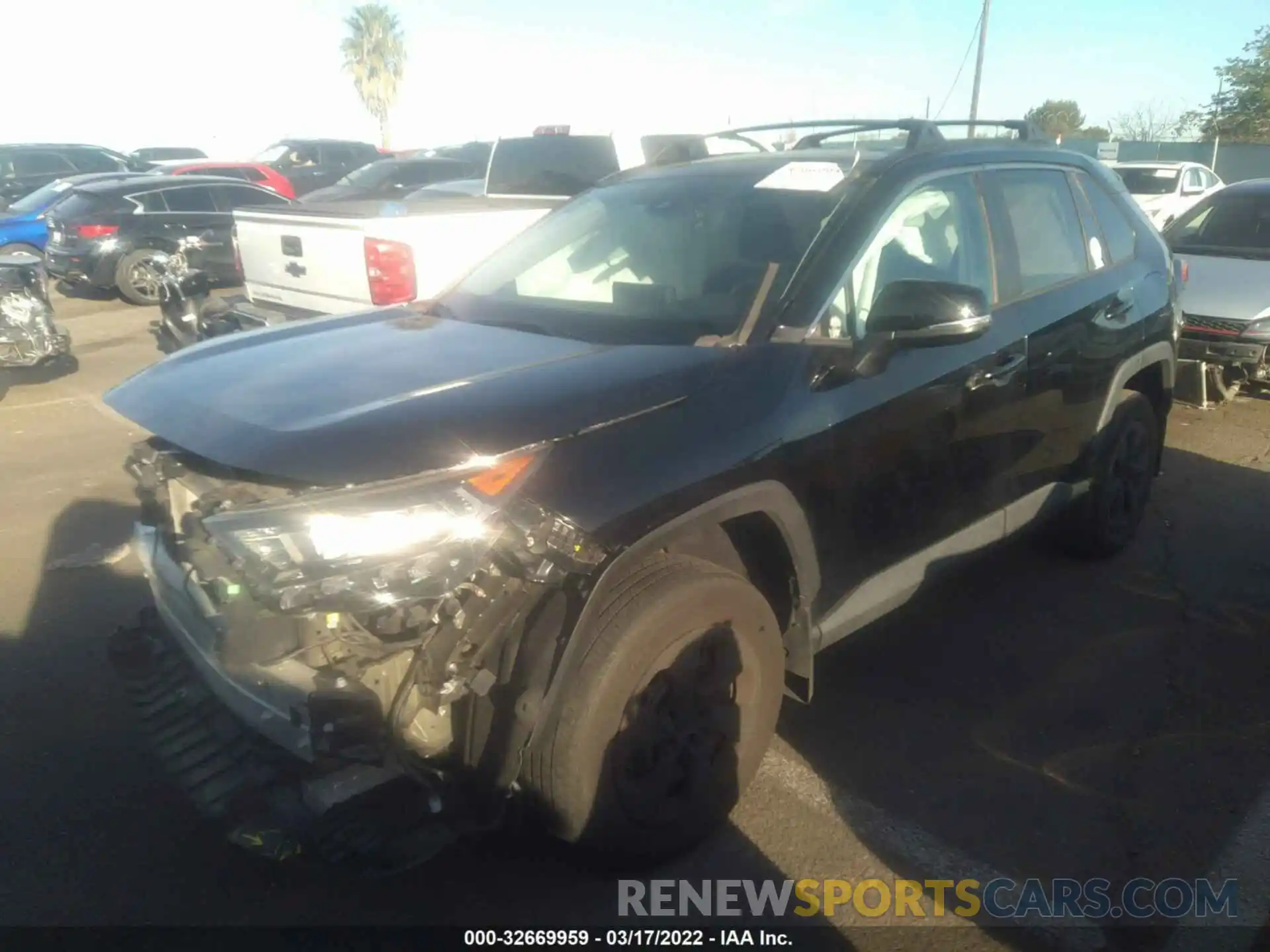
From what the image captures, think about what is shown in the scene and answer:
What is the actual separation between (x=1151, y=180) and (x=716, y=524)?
1761cm

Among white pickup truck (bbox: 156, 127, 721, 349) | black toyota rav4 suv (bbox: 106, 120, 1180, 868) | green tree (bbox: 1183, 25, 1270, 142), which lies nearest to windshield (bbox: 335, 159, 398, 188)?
white pickup truck (bbox: 156, 127, 721, 349)

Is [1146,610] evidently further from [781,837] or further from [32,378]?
[32,378]

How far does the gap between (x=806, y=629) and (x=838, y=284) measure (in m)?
1.10

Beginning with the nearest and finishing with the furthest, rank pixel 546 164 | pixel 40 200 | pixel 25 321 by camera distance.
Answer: pixel 25 321
pixel 546 164
pixel 40 200

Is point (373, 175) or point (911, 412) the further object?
point (373, 175)

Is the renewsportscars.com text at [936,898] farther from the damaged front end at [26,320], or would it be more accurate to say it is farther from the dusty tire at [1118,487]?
the damaged front end at [26,320]

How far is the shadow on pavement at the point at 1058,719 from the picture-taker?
120 inches

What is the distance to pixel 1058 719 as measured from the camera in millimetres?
3695

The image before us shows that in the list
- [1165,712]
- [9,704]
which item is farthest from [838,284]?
[9,704]

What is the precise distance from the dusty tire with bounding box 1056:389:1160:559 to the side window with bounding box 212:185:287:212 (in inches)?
467

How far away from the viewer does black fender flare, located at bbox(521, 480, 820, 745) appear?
2385mm

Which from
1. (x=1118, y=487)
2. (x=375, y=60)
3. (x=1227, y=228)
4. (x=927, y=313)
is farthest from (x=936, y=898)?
(x=375, y=60)

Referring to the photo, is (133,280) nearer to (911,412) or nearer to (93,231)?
(93,231)

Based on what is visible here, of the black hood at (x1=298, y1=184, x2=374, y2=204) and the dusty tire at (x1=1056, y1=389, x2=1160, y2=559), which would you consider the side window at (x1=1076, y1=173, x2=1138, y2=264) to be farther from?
the black hood at (x1=298, y1=184, x2=374, y2=204)
